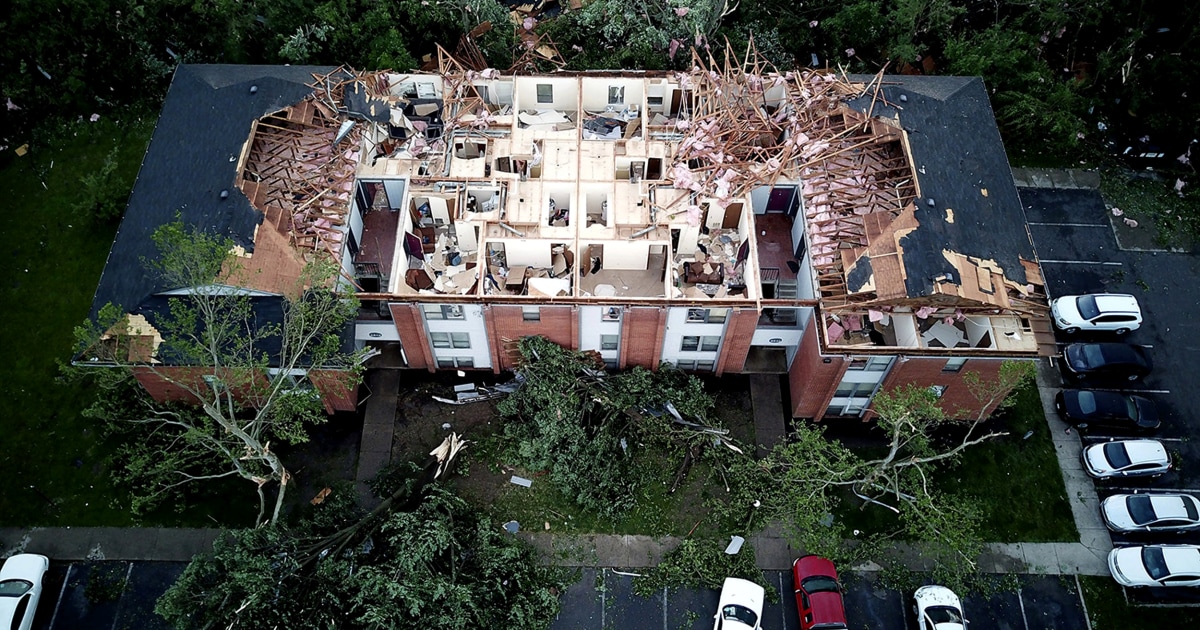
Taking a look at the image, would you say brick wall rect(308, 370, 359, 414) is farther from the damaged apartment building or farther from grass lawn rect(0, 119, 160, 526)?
grass lawn rect(0, 119, 160, 526)

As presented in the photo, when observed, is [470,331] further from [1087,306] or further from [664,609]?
[1087,306]

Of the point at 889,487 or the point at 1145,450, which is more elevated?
the point at 1145,450

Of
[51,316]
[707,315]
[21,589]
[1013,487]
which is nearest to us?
[21,589]

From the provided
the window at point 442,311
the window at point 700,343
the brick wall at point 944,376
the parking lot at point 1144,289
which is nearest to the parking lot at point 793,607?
the parking lot at point 1144,289

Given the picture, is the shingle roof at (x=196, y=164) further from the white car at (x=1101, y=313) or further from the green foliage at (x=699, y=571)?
the white car at (x=1101, y=313)

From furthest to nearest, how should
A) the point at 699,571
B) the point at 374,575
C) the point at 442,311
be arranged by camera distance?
the point at 442,311, the point at 699,571, the point at 374,575

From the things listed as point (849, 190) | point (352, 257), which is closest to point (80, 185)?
point (352, 257)

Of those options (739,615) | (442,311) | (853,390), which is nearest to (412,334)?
(442,311)

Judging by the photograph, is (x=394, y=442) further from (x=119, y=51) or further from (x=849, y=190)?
(x=119, y=51)
